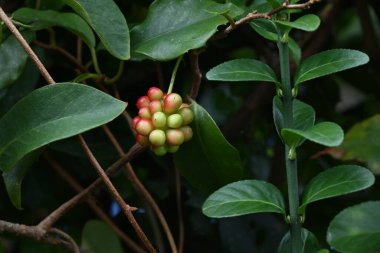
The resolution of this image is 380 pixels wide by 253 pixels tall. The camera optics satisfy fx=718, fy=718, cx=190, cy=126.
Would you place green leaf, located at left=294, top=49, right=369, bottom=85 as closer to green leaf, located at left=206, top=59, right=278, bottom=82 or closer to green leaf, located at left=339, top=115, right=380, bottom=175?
green leaf, located at left=206, top=59, right=278, bottom=82

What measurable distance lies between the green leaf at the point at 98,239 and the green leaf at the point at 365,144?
1.10 feet

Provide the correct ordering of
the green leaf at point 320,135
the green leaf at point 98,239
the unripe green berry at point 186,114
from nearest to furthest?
the green leaf at point 320,135
the unripe green berry at point 186,114
the green leaf at point 98,239

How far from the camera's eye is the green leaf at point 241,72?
712 millimetres

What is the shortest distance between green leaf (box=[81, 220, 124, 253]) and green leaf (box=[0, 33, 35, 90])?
0.78 feet

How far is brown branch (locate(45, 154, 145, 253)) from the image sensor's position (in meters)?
1.01

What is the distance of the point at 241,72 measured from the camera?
726 mm

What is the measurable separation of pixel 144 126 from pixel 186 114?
A: 0.05 m

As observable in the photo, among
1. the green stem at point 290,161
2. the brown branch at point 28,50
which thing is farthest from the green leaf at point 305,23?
the brown branch at point 28,50

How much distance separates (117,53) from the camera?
736mm

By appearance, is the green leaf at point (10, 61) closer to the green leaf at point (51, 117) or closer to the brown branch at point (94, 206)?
the green leaf at point (51, 117)

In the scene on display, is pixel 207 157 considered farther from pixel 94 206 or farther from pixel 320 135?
pixel 94 206

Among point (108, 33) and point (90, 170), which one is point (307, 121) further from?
point (90, 170)

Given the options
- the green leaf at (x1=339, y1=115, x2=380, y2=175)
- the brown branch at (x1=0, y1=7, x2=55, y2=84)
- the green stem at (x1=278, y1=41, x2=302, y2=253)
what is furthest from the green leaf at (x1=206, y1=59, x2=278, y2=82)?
the green leaf at (x1=339, y1=115, x2=380, y2=175)

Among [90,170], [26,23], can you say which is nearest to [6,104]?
[26,23]
